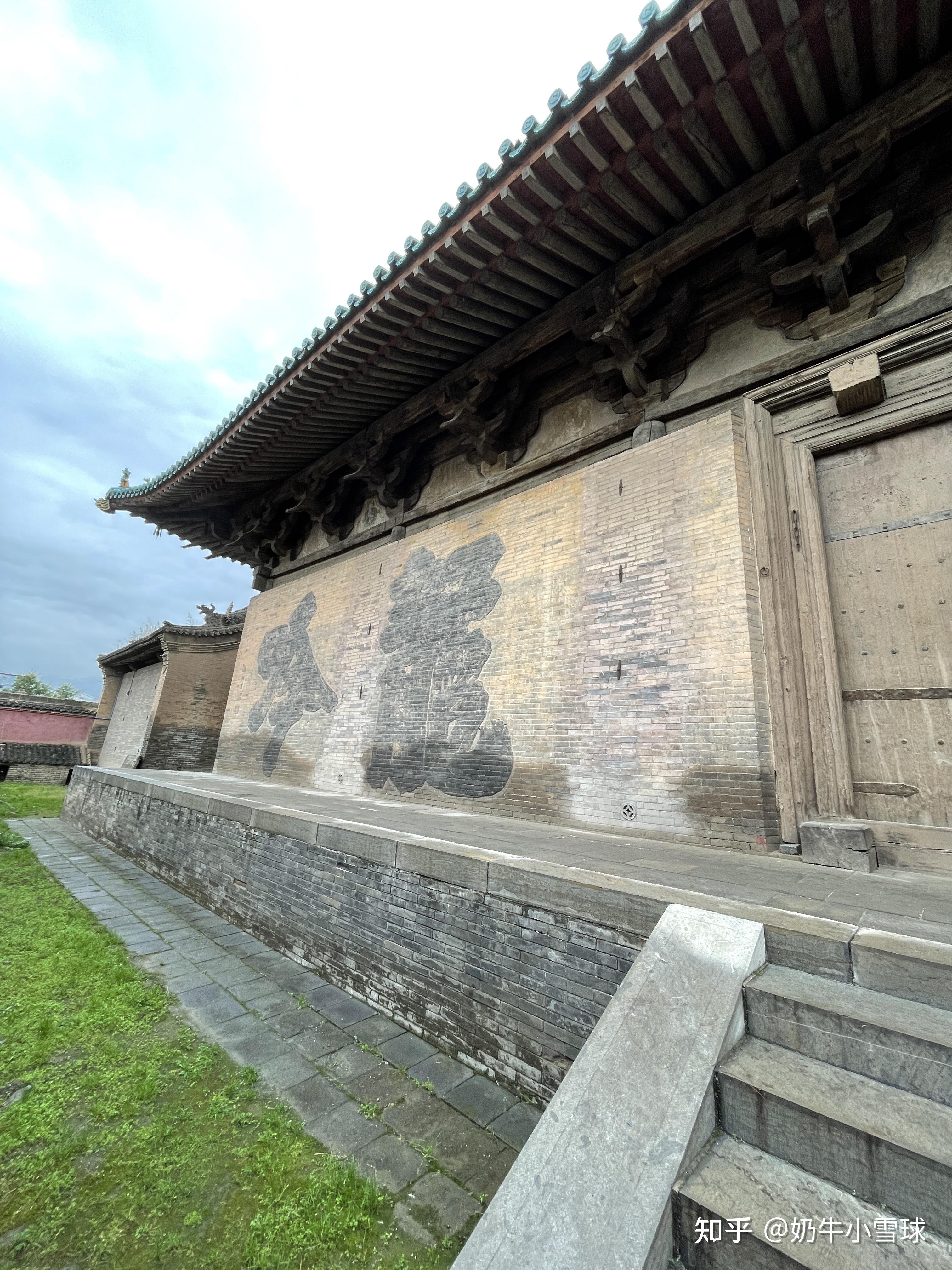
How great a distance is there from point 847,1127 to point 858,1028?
0.99 ft

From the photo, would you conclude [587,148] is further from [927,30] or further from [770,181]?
[927,30]

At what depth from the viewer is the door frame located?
3.92 meters

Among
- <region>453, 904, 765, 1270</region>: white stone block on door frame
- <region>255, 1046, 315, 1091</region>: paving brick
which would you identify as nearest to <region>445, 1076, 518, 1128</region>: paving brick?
<region>255, 1046, 315, 1091</region>: paving brick

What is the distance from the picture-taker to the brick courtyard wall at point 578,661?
163 inches

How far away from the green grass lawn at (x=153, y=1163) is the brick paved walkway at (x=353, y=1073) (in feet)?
0.41

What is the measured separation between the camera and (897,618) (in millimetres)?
3947

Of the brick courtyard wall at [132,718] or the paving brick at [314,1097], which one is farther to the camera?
the brick courtyard wall at [132,718]

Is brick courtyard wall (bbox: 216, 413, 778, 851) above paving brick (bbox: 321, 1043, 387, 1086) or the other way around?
above

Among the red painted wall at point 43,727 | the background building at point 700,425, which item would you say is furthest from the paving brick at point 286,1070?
the red painted wall at point 43,727

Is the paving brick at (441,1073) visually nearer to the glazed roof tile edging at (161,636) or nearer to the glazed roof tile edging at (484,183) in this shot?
the glazed roof tile edging at (484,183)

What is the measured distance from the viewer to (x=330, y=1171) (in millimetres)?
1915

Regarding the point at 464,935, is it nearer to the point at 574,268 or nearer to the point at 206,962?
the point at 206,962

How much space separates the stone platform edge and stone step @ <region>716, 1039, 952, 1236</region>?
1.17 ft

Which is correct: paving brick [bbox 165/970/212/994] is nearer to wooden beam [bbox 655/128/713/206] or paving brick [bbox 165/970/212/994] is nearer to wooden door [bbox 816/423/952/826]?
wooden door [bbox 816/423/952/826]
